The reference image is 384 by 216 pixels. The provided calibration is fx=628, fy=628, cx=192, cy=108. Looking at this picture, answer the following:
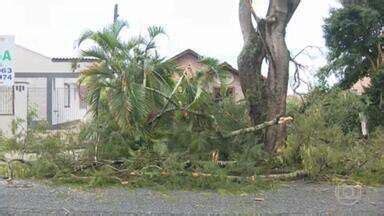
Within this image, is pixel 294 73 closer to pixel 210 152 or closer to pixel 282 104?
pixel 282 104

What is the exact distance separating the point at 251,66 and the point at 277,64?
1.90ft

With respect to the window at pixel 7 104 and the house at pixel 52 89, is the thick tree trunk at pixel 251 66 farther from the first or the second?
the window at pixel 7 104

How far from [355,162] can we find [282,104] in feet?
6.61

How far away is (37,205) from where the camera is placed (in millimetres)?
8602

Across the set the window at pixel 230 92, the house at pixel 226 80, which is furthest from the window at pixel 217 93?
the window at pixel 230 92

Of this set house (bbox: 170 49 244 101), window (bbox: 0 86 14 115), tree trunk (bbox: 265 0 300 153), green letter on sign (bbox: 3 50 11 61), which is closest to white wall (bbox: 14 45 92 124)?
window (bbox: 0 86 14 115)

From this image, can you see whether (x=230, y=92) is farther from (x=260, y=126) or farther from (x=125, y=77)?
(x=125, y=77)

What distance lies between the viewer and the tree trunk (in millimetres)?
12453

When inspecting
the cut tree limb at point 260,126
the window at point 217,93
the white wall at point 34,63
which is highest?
the white wall at point 34,63

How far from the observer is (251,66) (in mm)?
12906

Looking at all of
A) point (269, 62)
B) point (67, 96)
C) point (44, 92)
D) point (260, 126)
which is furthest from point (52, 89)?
point (260, 126)

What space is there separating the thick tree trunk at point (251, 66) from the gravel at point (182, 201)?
2670 mm

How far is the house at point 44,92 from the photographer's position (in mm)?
15177

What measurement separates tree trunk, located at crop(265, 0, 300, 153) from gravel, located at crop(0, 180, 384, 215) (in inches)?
85.6
